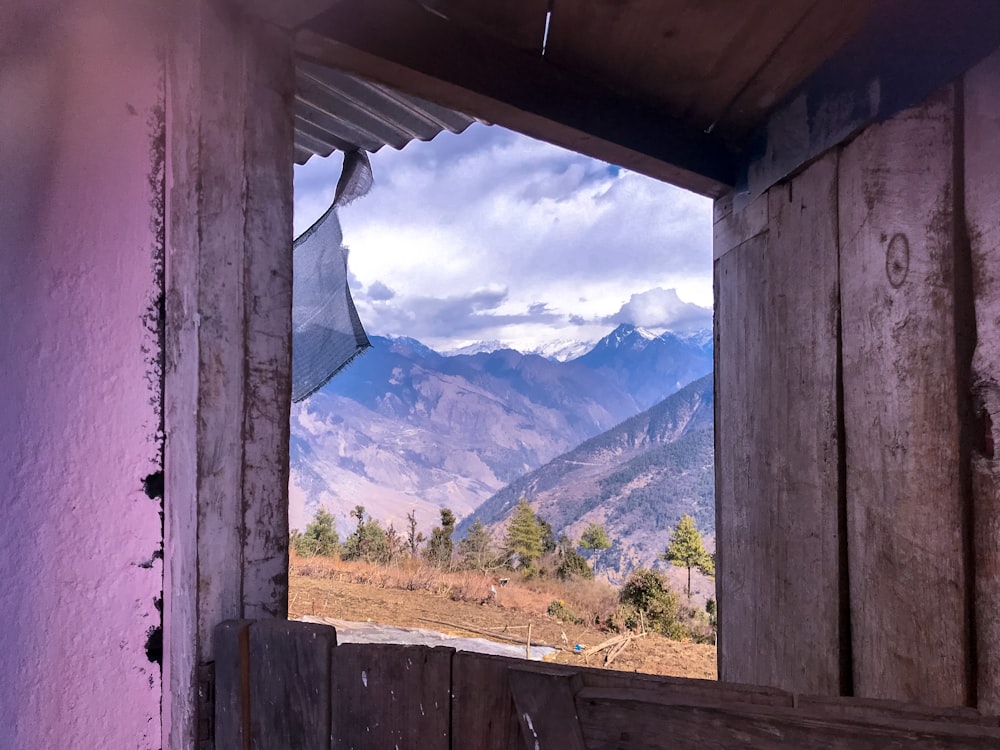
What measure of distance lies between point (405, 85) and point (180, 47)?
1.83 ft

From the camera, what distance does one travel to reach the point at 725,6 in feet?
4.90

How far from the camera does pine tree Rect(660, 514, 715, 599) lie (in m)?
17.6

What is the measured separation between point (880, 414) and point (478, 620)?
32.1ft

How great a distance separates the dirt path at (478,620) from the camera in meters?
8.22

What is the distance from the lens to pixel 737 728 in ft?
2.44

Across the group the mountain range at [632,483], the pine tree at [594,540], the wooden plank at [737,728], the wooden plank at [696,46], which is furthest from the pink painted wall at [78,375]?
the mountain range at [632,483]

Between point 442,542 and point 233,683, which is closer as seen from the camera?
point 233,683

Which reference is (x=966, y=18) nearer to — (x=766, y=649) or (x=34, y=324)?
(x=766, y=649)

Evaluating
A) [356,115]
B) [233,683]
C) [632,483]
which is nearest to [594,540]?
[356,115]

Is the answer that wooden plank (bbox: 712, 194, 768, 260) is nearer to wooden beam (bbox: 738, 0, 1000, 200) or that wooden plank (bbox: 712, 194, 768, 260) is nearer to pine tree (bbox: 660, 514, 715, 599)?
wooden beam (bbox: 738, 0, 1000, 200)

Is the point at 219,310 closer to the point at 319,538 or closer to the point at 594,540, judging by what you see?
the point at 319,538

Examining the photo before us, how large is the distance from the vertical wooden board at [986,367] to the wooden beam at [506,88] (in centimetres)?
94

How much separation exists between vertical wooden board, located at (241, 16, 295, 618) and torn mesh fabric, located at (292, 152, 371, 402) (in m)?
1.37

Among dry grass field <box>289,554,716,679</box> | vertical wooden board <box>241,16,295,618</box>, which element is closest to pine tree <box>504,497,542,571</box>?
dry grass field <box>289,554,716,679</box>
